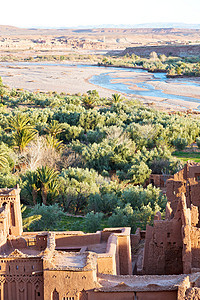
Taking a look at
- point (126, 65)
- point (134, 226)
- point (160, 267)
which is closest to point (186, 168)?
point (134, 226)

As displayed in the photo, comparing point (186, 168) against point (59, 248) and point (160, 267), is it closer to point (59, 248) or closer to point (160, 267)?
point (160, 267)

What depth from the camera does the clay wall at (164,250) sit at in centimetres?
1120

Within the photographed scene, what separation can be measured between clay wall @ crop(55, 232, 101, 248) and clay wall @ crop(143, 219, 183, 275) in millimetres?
1367

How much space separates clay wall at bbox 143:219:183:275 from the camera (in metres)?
11.2

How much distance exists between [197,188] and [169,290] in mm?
5618

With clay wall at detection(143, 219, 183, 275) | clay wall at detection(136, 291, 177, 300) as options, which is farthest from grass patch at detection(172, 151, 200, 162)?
clay wall at detection(136, 291, 177, 300)

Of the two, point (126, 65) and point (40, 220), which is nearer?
point (40, 220)

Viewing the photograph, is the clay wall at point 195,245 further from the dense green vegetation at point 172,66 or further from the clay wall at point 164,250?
the dense green vegetation at point 172,66

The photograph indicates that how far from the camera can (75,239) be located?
1141 centimetres

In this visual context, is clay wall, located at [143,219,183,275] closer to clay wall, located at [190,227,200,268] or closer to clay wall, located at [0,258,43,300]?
clay wall, located at [190,227,200,268]

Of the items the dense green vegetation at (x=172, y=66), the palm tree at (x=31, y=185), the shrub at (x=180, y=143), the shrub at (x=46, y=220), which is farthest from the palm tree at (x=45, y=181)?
the dense green vegetation at (x=172, y=66)

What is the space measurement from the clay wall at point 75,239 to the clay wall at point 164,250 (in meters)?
1.37

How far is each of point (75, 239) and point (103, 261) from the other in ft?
6.58

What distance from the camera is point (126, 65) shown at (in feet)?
312
